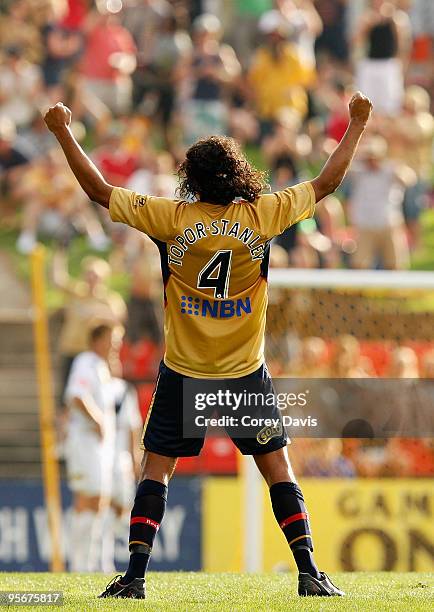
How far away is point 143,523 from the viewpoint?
7.41 m

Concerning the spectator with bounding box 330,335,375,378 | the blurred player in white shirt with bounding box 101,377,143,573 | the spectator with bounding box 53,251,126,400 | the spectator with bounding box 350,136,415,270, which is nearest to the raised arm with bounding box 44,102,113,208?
the blurred player in white shirt with bounding box 101,377,143,573

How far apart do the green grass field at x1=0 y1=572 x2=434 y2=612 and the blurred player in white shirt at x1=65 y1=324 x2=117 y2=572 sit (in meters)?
4.47

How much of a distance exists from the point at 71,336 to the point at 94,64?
20.7ft

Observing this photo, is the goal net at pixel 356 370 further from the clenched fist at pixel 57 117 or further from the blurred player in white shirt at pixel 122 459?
the clenched fist at pixel 57 117

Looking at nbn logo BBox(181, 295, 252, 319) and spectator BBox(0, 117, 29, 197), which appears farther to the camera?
spectator BBox(0, 117, 29, 197)

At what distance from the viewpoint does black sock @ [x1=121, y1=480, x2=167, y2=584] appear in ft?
24.2

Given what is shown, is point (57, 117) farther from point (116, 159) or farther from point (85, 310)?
point (116, 159)

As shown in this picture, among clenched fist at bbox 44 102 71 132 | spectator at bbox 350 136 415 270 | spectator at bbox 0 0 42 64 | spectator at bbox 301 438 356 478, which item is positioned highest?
spectator at bbox 0 0 42 64

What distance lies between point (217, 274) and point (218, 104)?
14.1 m

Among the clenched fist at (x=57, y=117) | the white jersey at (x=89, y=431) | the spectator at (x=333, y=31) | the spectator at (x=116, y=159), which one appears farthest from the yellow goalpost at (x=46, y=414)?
the clenched fist at (x=57, y=117)

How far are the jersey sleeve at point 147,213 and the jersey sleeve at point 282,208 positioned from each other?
43 centimetres

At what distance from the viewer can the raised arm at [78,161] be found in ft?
24.3

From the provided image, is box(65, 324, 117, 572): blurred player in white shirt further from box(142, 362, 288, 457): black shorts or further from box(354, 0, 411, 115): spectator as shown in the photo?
box(354, 0, 411, 115): spectator

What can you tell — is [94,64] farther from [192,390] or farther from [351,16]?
[192,390]
